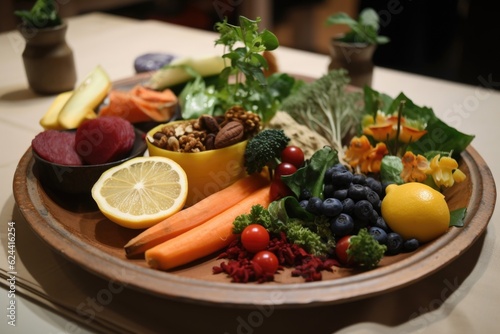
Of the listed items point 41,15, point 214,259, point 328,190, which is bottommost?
point 214,259

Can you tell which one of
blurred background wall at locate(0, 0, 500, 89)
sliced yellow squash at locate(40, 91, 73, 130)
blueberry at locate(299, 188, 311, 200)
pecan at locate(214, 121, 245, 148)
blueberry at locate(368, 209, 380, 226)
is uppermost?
pecan at locate(214, 121, 245, 148)

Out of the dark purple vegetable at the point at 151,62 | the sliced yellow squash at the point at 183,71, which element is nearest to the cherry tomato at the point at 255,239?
the sliced yellow squash at the point at 183,71

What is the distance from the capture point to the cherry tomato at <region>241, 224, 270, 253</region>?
3.64ft

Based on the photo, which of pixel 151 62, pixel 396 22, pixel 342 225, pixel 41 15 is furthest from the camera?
pixel 396 22

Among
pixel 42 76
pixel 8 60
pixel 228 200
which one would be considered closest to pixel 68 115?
pixel 42 76

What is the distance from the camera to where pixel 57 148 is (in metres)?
1.34

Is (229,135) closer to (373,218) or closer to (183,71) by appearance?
(373,218)

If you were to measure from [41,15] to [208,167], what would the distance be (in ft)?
3.59

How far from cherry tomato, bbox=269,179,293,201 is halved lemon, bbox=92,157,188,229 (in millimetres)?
226

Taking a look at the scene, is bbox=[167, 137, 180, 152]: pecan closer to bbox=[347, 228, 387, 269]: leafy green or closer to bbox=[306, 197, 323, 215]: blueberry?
bbox=[306, 197, 323, 215]: blueberry

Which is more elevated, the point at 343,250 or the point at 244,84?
the point at 244,84

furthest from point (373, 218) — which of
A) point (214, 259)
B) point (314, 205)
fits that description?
point (214, 259)

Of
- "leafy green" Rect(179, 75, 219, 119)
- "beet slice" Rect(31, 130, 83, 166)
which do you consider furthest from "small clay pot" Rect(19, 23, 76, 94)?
"beet slice" Rect(31, 130, 83, 166)

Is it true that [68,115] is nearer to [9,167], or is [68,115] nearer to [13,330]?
[9,167]
